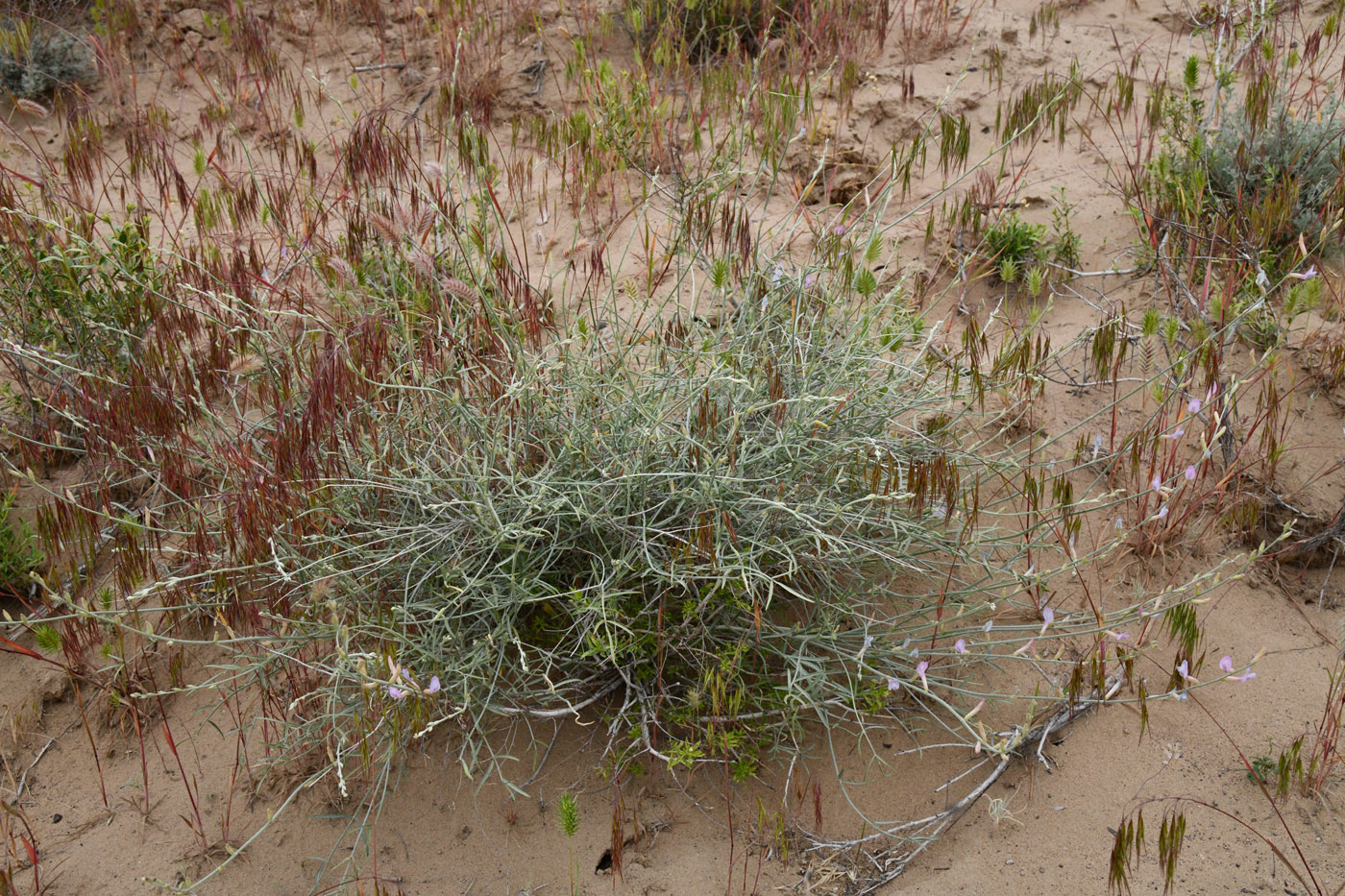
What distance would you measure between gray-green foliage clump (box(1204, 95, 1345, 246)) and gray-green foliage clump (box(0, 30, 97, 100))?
497cm

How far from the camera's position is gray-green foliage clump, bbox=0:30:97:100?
491 centimetres

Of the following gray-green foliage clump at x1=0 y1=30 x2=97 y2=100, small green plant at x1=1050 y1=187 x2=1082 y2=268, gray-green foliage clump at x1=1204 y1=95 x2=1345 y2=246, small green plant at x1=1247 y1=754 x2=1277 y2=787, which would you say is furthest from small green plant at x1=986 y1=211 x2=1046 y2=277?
gray-green foliage clump at x1=0 y1=30 x2=97 y2=100

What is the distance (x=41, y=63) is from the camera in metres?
5.01

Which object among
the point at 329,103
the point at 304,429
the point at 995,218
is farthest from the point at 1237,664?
the point at 329,103

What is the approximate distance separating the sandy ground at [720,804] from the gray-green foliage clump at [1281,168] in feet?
2.80

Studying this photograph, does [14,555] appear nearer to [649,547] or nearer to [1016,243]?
[649,547]

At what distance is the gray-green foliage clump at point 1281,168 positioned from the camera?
3.27m

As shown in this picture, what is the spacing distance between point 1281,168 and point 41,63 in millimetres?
5432

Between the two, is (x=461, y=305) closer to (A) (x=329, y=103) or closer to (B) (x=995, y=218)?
(B) (x=995, y=218)

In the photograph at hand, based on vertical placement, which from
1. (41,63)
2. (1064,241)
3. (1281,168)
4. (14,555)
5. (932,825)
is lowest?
(932,825)

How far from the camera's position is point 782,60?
16.0 ft

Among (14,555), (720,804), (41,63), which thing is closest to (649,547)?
(720,804)

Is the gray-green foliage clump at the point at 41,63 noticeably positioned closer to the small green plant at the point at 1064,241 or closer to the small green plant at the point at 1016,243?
the small green plant at the point at 1016,243

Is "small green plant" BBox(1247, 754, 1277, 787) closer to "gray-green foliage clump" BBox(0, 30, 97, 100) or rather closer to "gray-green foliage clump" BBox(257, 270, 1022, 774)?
"gray-green foliage clump" BBox(257, 270, 1022, 774)
